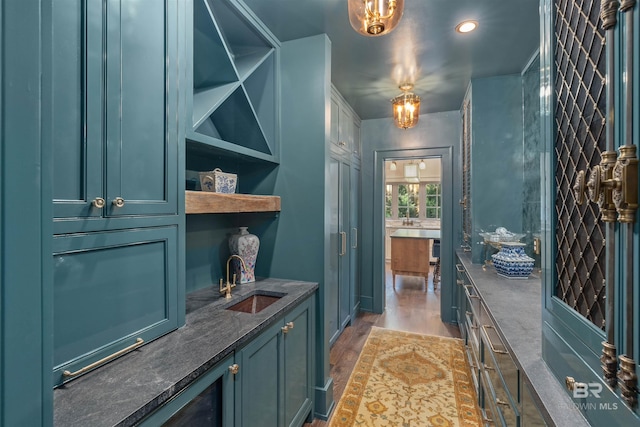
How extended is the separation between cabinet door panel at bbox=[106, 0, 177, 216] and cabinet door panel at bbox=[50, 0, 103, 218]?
0.14ft

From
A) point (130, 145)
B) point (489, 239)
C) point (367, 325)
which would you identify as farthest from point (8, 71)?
point (367, 325)

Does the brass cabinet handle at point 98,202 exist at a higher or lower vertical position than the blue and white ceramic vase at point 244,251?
higher

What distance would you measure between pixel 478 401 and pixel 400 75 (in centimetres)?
268

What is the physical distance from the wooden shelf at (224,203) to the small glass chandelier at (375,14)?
1.08m

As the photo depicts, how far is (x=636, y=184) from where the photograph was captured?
57 centimetres

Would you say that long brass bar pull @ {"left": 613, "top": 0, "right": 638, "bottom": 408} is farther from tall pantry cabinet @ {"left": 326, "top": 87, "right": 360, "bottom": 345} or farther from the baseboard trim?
tall pantry cabinet @ {"left": 326, "top": 87, "right": 360, "bottom": 345}

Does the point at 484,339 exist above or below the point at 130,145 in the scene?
below

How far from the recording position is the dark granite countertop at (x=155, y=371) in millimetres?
780

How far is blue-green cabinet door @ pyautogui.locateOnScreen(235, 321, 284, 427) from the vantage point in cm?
127

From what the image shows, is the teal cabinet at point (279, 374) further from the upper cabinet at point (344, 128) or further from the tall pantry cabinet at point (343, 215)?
the upper cabinet at point (344, 128)

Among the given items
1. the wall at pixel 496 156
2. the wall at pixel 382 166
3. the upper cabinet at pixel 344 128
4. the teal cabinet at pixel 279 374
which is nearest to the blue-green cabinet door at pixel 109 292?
the teal cabinet at pixel 279 374

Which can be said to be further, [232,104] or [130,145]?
[232,104]

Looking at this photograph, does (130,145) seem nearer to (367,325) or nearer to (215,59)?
(215,59)

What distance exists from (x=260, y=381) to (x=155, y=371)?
572 millimetres
